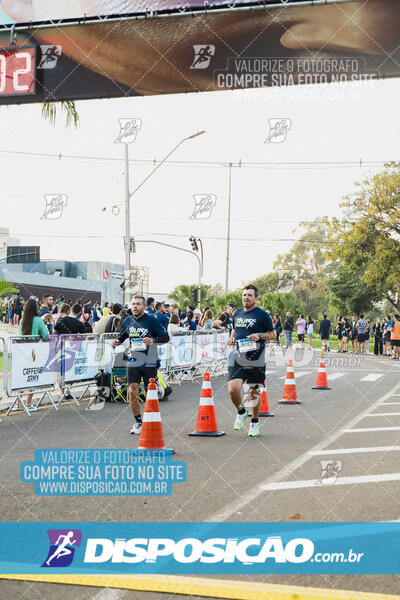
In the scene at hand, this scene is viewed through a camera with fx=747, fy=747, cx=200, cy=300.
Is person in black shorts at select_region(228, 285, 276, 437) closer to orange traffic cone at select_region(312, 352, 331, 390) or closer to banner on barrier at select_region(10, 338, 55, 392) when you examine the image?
banner on barrier at select_region(10, 338, 55, 392)

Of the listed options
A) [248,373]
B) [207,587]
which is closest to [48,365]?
[248,373]

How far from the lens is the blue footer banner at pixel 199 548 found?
4.57 meters

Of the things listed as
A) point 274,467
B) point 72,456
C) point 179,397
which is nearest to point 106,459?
point 72,456

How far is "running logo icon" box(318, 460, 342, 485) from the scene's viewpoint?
694 cm

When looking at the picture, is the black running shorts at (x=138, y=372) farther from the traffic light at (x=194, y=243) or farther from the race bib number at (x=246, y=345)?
the traffic light at (x=194, y=243)

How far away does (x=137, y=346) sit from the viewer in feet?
31.4

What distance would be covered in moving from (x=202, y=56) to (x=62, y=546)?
32.0 ft

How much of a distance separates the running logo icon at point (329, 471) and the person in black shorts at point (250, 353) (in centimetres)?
205

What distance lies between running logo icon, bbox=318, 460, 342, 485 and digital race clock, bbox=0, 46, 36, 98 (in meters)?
8.82

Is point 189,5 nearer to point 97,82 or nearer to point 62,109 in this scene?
point 97,82

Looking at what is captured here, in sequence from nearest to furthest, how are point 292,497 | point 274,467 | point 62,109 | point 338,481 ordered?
point 292,497, point 338,481, point 274,467, point 62,109

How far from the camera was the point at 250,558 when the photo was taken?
472cm

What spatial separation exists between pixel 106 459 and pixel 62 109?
8.70 m

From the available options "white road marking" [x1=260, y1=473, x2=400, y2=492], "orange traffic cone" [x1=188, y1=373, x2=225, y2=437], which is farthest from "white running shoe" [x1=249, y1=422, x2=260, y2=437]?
"white road marking" [x1=260, y1=473, x2=400, y2=492]
